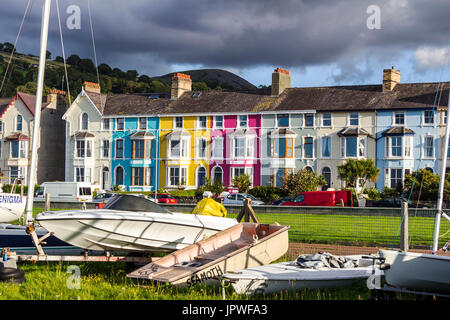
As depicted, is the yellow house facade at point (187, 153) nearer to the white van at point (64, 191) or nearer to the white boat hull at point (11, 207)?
the white van at point (64, 191)

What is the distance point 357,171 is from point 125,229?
→ 135ft

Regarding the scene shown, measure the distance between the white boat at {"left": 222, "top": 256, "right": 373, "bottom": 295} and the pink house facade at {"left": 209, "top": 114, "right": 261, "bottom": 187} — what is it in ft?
158

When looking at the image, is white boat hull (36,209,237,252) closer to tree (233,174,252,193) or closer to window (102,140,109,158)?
tree (233,174,252,193)

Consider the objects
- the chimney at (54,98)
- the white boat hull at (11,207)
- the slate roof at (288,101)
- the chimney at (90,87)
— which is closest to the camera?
the white boat hull at (11,207)

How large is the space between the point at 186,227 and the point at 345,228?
32.4 feet

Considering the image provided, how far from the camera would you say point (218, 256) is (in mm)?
15000

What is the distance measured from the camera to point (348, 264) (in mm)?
13992

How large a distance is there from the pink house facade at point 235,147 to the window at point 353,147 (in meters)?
8.57

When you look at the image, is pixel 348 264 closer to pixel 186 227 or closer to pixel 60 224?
pixel 186 227

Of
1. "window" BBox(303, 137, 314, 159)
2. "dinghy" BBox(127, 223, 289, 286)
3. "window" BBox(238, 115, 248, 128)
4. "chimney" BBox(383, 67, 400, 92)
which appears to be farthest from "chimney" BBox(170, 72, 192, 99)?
"dinghy" BBox(127, 223, 289, 286)

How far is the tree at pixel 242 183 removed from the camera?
192 ft

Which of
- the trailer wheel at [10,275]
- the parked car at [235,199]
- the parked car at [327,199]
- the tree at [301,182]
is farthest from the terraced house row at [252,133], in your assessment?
the trailer wheel at [10,275]

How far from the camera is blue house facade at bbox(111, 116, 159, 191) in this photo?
215 ft
